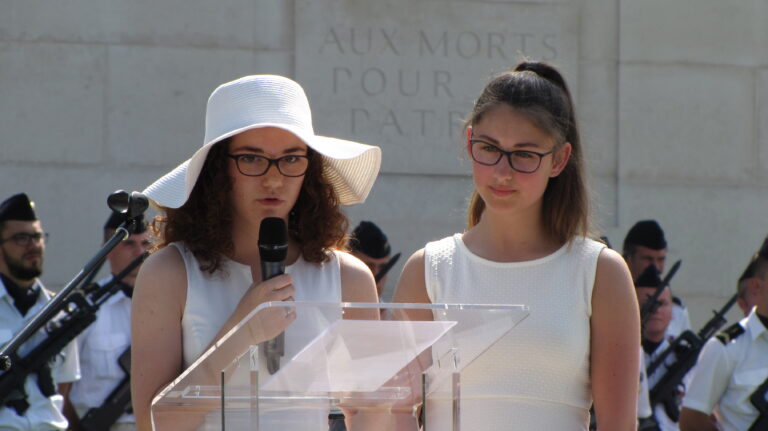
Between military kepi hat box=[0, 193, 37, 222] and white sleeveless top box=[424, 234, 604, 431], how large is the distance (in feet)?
15.2

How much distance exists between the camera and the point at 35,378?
6680 millimetres

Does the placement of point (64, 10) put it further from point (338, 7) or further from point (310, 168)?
point (310, 168)

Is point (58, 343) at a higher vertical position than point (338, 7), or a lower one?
lower

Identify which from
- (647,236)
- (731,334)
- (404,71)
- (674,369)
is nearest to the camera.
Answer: (731,334)

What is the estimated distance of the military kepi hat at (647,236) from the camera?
8188 millimetres

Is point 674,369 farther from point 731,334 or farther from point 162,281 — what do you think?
point 162,281

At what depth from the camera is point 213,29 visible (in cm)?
856

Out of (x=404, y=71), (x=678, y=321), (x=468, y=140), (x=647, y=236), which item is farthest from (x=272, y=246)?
(x=404, y=71)

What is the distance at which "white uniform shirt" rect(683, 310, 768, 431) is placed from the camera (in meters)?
6.95

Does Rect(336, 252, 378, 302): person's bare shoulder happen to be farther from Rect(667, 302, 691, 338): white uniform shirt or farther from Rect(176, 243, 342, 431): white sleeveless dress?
Rect(667, 302, 691, 338): white uniform shirt

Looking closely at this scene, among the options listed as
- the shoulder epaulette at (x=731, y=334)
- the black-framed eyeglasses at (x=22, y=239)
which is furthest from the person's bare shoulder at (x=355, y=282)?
the shoulder epaulette at (x=731, y=334)

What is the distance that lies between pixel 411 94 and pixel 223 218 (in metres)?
5.91

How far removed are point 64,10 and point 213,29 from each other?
3.34 ft

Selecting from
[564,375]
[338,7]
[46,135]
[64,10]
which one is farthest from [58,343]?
[564,375]
